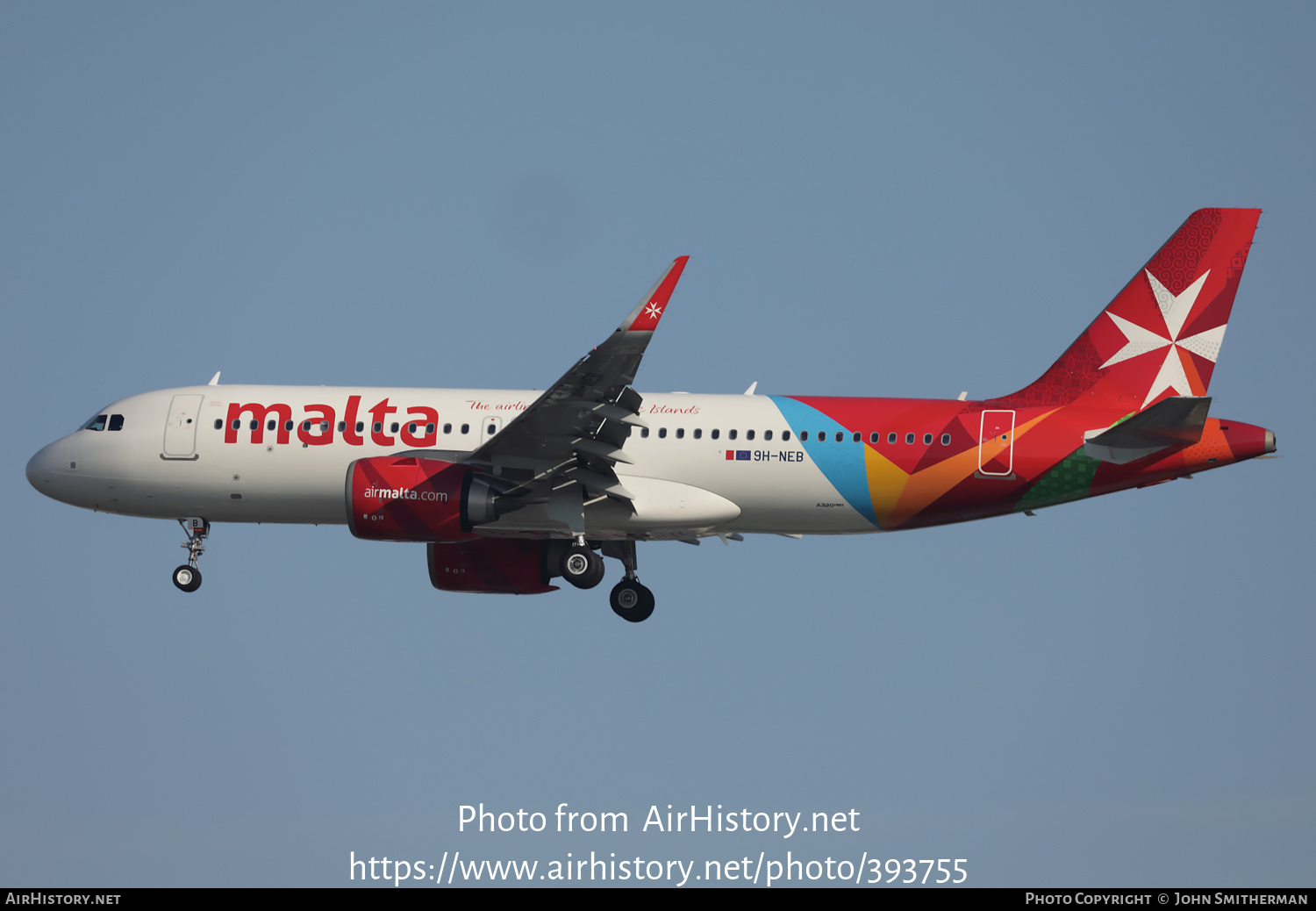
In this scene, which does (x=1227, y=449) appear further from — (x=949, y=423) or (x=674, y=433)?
(x=674, y=433)

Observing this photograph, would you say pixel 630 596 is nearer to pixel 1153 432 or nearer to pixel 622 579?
pixel 622 579

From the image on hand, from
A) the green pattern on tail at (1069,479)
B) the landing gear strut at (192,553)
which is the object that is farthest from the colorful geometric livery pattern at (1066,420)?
the landing gear strut at (192,553)

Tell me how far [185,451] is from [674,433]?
1323cm

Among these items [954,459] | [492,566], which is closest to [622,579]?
[492,566]

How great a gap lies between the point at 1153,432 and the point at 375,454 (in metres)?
19.6

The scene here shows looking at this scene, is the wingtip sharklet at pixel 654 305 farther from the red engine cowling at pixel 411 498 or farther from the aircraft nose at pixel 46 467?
the aircraft nose at pixel 46 467

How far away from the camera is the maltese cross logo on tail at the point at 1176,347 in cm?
3928

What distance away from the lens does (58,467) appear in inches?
1658

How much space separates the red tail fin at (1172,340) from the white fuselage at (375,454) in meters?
6.64

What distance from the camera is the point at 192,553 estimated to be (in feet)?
139

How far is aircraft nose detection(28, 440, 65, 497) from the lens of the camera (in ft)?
139

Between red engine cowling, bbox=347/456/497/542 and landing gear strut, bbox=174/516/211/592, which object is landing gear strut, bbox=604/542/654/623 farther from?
landing gear strut, bbox=174/516/211/592

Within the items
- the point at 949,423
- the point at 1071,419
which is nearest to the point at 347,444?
the point at 949,423

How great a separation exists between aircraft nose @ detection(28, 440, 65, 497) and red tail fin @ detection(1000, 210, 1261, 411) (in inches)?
1024
